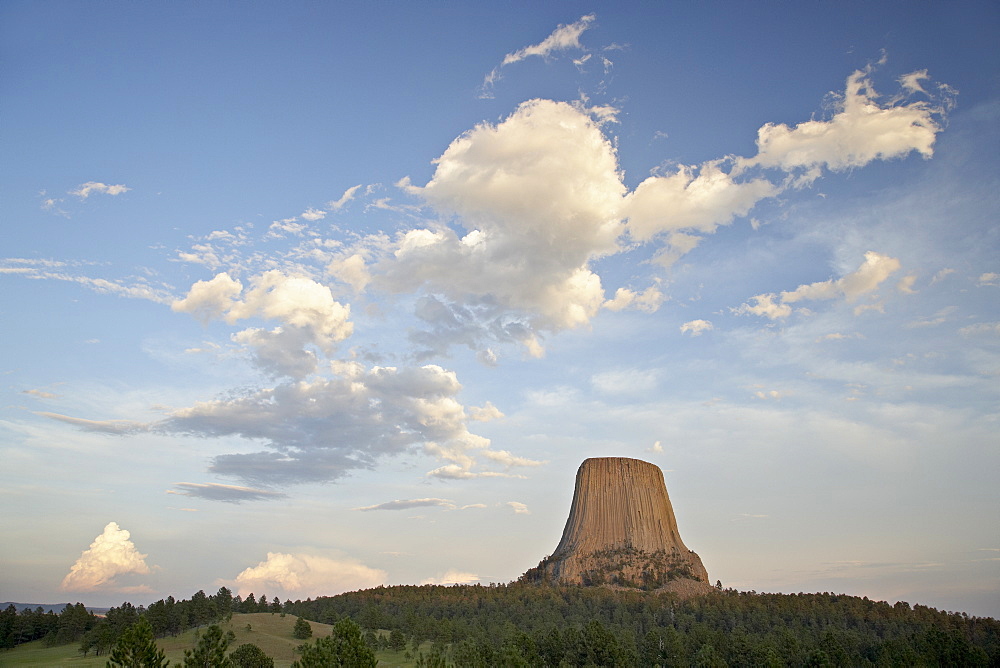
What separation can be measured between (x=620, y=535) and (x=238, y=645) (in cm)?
7256

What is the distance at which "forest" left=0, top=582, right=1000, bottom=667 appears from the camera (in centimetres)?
6034

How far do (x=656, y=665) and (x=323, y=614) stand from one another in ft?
192

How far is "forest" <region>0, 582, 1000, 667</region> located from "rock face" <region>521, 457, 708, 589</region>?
5.66 m

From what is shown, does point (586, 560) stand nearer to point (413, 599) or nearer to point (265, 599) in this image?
point (413, 599)

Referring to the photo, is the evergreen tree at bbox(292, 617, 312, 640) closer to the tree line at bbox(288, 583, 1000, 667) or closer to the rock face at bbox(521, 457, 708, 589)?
the tree line at bbox(288, 583, 1000, 667)

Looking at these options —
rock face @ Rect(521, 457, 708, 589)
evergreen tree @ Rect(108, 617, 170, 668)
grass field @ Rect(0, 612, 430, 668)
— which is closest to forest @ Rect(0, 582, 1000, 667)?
grass field @ Rect(0, 612, 430, 668)

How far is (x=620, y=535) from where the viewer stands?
123 metres

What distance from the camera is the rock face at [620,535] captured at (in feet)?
384

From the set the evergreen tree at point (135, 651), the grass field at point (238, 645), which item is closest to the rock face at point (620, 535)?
the grass field at point (238, 645)

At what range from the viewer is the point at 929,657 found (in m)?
62.7

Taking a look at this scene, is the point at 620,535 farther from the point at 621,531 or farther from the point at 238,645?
the point at 238,645

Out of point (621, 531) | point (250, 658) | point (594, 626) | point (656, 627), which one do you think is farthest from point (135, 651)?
point (621, 531)

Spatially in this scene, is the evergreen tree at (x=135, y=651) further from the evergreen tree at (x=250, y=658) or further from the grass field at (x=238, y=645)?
the grass field at (x=238, y=645)

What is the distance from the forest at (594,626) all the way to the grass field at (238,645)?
6.18 ft
